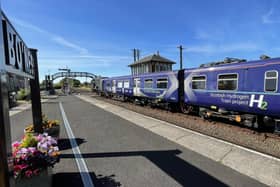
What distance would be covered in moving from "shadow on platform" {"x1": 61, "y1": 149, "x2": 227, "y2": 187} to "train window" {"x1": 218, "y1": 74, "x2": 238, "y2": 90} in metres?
4.38

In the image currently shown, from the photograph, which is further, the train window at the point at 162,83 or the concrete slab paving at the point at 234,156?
the train window at the point at 162,83

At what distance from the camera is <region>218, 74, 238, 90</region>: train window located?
7309mm

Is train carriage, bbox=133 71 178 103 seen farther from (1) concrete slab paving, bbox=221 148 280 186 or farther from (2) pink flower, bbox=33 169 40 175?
(2) pink flower, bbox=33 169 40 175

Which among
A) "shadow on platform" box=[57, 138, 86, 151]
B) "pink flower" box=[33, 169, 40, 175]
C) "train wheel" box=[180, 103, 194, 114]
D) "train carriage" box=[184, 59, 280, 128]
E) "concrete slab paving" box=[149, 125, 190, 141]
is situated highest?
"train carriage" box=[184, 59, 280, 128]

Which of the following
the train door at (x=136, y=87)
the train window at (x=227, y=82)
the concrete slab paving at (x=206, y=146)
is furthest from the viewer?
the train door at (x=136, y=87)

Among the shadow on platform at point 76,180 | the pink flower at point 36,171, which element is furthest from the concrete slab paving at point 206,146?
the pink flower at point 36,171

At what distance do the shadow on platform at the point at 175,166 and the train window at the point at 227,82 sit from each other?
4385 millimetres

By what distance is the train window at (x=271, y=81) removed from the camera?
19.4ft

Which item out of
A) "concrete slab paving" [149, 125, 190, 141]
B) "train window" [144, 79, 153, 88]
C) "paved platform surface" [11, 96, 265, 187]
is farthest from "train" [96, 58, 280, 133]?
"paved platform surface" [11, 96, 265, 187]

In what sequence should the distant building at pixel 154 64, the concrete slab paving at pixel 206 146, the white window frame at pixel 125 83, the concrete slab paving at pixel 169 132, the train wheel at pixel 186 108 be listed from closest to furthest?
the concrete slab paving at pixel 206 146
the concrete slab paving at pixel 169 132
the train wheel at pixel 186 108
the white window frame at pixel 125 83
the distant building at pixel 154 64

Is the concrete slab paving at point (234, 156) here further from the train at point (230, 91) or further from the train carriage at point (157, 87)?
the train carriage at point (157, 87)

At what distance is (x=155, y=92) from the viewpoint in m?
13.3

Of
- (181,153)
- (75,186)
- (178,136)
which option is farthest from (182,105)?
→ (75,186)

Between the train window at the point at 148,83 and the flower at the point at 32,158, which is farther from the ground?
the train window at the point at 148,83
